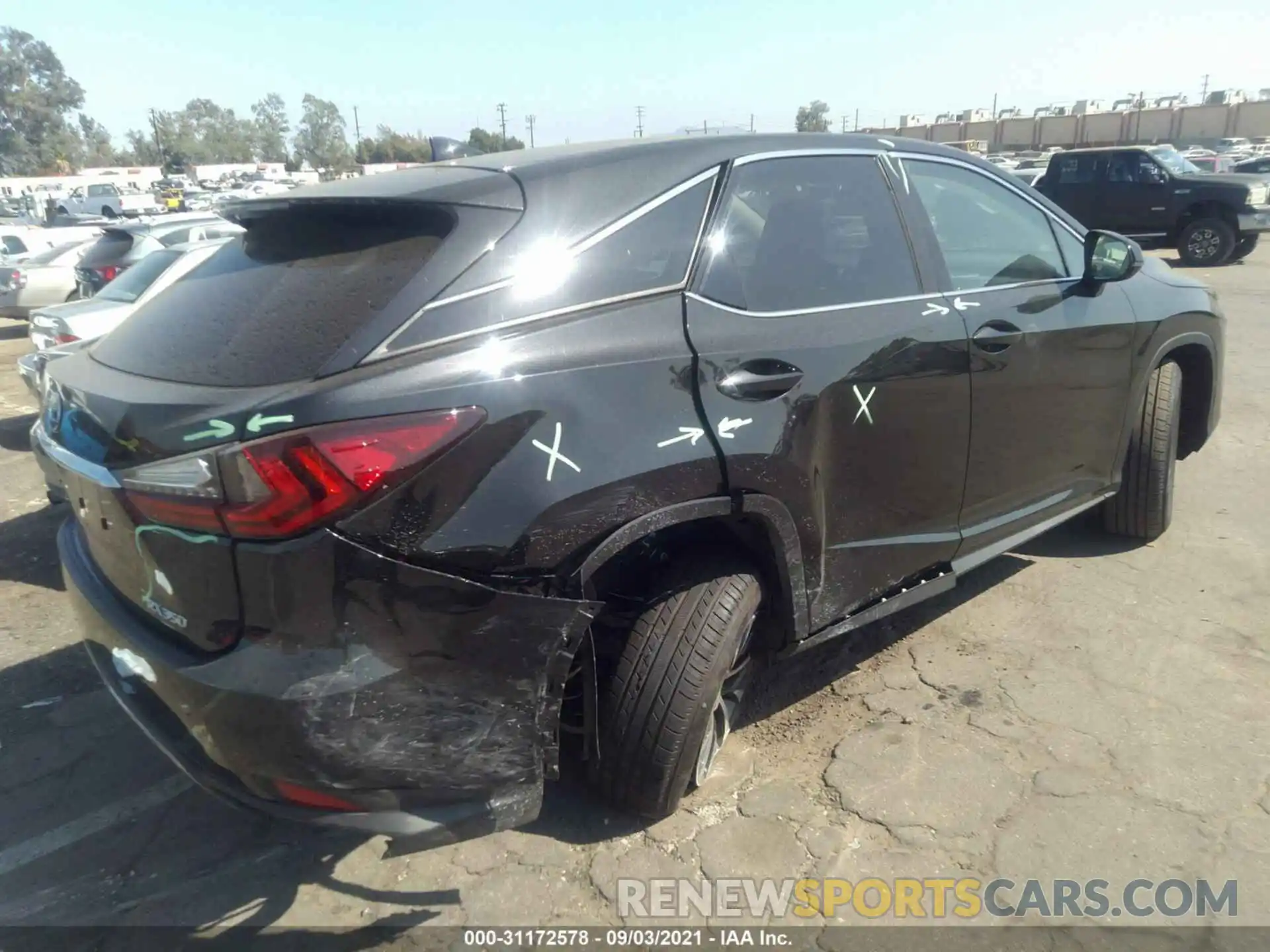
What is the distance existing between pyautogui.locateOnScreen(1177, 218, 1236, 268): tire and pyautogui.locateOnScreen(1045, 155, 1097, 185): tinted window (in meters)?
1.80

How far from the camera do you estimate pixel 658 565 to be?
2627mm

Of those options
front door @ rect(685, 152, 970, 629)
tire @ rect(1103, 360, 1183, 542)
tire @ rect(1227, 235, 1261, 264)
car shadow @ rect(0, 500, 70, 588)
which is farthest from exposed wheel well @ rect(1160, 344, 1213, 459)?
tire @ rect(1227, 235, 1261, 264)

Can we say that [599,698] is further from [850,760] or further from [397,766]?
[850,760]

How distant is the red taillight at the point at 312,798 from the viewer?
201 cm

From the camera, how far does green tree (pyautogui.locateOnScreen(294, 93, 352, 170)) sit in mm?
120875

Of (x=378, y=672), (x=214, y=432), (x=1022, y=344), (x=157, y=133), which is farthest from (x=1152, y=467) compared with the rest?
(x=157, y=133)

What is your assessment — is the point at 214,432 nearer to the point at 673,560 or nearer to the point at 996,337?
the point at 673,560

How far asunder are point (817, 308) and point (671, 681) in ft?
3.84

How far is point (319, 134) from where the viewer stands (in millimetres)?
127812

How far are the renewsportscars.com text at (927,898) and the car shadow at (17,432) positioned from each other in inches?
255

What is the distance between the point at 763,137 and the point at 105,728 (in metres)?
3.02

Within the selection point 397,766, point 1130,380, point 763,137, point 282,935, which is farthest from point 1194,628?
point 282,935

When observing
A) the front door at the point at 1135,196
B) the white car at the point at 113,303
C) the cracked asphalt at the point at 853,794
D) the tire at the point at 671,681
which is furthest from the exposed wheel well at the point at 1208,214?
the tire at the point at 671,681

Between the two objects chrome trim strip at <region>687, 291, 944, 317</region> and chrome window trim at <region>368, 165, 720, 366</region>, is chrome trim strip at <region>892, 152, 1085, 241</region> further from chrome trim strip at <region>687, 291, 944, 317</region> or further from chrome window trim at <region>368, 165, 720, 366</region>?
chrome window trim at <region>368, 165, 720, 366</region>
